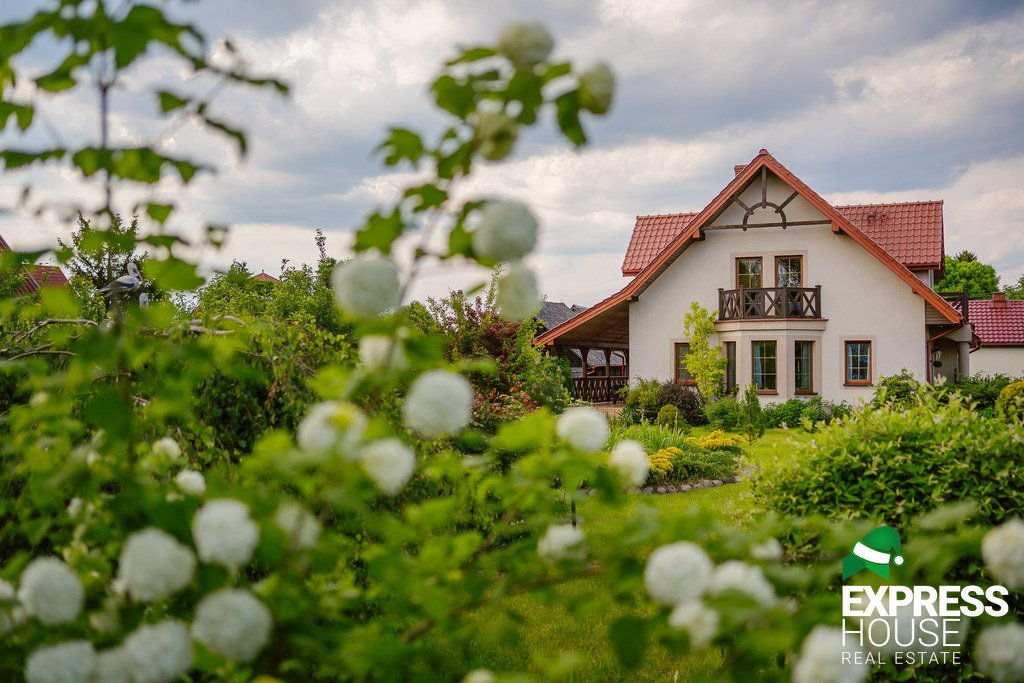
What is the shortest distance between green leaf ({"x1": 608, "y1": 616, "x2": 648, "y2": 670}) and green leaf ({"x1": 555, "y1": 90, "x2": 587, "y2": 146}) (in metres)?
0.84

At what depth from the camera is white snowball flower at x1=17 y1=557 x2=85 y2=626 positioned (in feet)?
3.75

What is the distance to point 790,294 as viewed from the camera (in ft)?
60.4

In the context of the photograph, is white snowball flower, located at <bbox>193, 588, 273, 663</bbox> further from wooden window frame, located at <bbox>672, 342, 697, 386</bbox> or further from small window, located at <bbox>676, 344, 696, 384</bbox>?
small window, located at <bbox>676, 344, 696, 384</bbox>

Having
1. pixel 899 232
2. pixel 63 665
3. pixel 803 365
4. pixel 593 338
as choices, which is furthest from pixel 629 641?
pixel 899 232

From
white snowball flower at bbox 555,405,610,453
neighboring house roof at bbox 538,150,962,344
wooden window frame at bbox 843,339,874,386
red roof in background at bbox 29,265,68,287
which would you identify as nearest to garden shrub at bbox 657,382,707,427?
neighboring house roof at bbox 538,150,962,344

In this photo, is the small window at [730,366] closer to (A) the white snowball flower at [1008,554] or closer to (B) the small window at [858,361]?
(B) the small window at [858,361]

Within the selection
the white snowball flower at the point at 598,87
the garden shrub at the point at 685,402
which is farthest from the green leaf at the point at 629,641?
the garden shrub at the point at 685,402

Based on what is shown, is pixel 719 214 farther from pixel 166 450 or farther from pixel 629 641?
pixel 629 641

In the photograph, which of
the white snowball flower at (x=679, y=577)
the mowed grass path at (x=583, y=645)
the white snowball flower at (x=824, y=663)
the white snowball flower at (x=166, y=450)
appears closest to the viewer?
the white snowball flower at (x=824, y=663)

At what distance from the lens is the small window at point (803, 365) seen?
18422 millimetres

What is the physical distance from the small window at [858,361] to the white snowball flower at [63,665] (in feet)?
63.6

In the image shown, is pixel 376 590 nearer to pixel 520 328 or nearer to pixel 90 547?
pixel 90 547

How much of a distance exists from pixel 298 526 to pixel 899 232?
876 inches

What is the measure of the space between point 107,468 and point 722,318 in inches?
731
